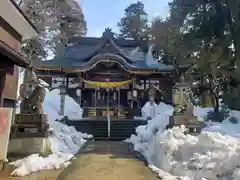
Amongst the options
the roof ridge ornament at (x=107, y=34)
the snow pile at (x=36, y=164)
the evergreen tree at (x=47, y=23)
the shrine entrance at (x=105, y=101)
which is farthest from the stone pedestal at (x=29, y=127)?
the roof ridge ornament at (x=107, y=34)

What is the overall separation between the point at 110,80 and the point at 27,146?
1462 cm

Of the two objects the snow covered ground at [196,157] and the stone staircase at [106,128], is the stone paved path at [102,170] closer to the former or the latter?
the snow covered ground at [196,157]

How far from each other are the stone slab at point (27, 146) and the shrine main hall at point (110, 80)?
12.7m

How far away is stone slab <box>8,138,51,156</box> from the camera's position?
25.2 ft

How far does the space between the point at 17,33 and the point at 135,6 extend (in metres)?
41.8

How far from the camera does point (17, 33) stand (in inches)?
450

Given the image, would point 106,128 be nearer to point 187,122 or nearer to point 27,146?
point 187,122

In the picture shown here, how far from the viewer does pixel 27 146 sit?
777cm

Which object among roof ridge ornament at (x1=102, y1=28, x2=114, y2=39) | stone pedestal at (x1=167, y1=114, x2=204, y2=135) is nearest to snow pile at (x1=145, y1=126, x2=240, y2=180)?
stone pedestal at (x1=167, y1=114, x2=204, y2=135)

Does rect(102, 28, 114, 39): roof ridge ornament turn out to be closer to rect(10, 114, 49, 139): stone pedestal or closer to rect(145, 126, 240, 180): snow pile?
rect(10, 114, 49, 139): stone pedestal

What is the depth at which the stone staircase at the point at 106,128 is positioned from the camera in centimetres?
1498

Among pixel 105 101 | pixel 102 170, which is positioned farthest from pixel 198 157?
pixel 105 101

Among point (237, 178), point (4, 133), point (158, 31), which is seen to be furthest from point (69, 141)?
point (158, 31)

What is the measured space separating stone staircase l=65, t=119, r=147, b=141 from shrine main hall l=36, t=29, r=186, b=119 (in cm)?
400
